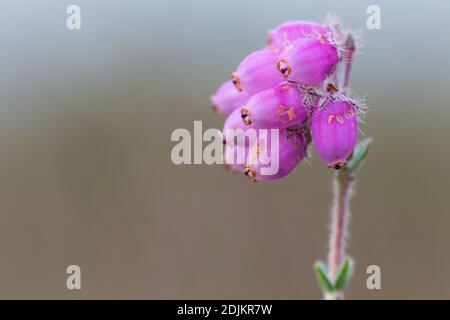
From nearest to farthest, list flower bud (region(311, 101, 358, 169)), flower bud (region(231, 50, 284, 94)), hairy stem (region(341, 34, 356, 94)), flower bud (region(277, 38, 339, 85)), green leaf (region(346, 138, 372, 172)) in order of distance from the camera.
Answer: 1. flower bud (region(311, 101, 358, 169))
2. flower bud (region(277, 38, 339, 85))
3. flower bud (region(231, 50, 284, 94))
4. hairy stem (region(341, 34, 356, 94))
5. green leaf (region(346, 138, 372, 172))

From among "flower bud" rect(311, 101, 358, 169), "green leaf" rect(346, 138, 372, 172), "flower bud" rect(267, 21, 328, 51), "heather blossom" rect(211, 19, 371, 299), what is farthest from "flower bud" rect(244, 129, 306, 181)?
"flower bud" rect(267, 21, 328, 51)

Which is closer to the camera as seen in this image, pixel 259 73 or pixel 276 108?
pixel 276 108

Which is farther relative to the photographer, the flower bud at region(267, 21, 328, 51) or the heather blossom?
the flower bud at region(267, 21, 328, 51)

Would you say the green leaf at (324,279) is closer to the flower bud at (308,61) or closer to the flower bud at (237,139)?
the flower bud at (237,139)

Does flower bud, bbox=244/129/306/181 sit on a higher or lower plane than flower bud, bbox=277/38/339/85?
lower

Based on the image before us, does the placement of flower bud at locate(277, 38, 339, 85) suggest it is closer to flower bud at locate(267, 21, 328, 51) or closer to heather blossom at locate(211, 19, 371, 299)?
heather blossom at locate(211, 19, 371, 299)

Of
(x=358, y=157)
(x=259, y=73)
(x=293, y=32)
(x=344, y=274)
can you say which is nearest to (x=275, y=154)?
(x=259, y=73)

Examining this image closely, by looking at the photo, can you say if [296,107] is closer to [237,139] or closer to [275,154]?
[275,154]
